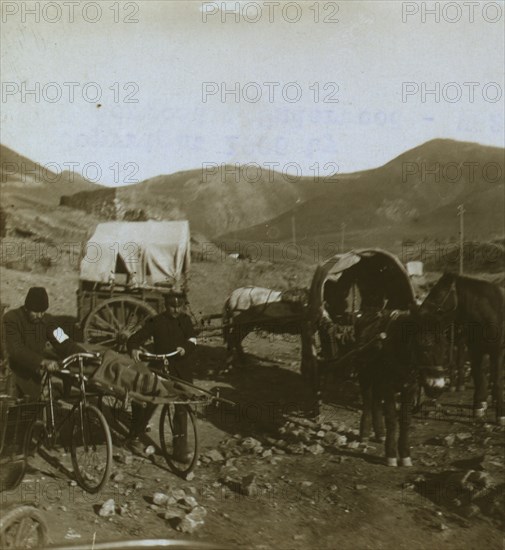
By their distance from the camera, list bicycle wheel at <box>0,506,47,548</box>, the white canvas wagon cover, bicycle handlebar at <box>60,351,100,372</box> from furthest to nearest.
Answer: the white canvas wagon cover < bicycle handlebar at <box>60,351,100,372</box> < bicycle wheel at <box>0,506,47,548</box>

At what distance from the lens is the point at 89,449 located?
504cm

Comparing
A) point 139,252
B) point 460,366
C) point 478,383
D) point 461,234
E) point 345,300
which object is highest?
point 461,234

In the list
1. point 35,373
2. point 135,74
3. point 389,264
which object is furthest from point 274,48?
point 35,373

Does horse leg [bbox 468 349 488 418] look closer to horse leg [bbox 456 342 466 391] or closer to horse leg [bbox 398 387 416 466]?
horse leg [bbox 456 342 466 391]

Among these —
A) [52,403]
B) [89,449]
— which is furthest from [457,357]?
[52,403]

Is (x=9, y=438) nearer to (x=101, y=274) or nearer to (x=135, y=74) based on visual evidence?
(x=101, y=274)

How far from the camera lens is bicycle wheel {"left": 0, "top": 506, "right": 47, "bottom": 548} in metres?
4.59

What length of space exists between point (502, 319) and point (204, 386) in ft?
7.82

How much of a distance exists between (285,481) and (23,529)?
1.80 m

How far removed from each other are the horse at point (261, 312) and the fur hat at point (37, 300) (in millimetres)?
1323

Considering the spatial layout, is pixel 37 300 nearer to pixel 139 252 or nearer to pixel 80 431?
pixel 139 252

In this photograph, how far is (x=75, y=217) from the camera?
17.7 feet

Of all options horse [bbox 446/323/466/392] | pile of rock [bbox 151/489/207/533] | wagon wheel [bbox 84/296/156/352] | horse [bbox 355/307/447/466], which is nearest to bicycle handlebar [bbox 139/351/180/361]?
wagon wheel [bbox 84/296/156/352]

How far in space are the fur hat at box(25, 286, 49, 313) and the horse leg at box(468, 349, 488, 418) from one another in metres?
3.28
